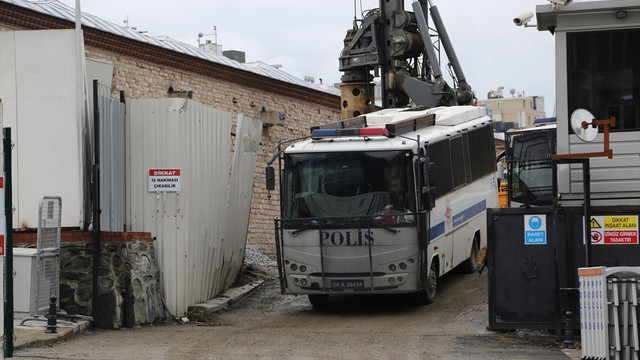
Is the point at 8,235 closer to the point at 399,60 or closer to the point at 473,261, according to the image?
the point at 473,261

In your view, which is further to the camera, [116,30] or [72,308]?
[116,30]

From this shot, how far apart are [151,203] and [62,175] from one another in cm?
160

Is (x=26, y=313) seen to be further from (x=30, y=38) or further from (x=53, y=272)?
(x=30, y=38)

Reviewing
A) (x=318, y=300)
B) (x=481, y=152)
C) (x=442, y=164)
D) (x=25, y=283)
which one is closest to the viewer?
(x=25, y=283)

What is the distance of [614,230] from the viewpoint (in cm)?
1302

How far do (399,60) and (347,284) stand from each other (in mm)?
11261

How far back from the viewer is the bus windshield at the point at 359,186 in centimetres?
1675

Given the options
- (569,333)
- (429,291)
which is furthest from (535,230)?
(429,291)

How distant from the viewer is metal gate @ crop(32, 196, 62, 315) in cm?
1402

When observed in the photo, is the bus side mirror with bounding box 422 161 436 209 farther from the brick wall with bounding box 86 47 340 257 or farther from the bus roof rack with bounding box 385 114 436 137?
the brick wall with bounding box 86 47 340 257

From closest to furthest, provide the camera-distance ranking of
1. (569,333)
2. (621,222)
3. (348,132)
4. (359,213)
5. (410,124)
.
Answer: (569,333)
(621,222)
(359,213)
(348,132)
(410,124)

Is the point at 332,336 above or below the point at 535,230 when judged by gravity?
below

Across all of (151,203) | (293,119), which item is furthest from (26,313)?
(293,119)

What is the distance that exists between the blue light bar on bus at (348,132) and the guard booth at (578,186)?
3.97 m
